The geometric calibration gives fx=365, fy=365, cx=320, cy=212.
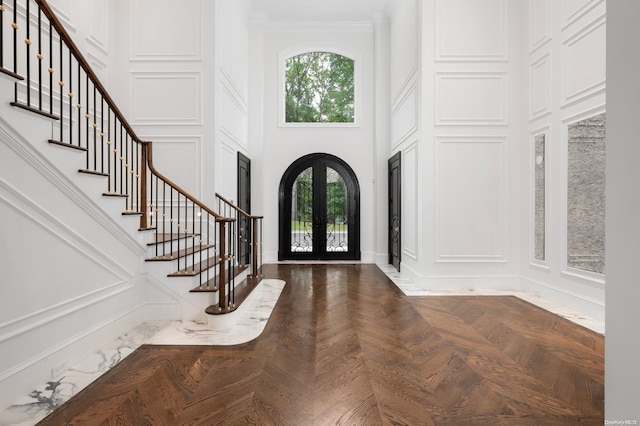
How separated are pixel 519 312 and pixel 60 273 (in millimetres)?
4646

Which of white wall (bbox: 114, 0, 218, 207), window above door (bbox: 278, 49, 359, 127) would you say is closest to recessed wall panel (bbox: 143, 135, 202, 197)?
white wall (bbox: 114, 0, 218, 207)

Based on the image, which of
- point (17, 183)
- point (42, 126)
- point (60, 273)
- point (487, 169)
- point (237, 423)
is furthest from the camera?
point (487, 169)

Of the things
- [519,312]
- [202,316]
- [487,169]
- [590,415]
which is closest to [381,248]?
[487,169]

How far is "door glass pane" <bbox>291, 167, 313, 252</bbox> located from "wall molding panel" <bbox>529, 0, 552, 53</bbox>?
194 inches

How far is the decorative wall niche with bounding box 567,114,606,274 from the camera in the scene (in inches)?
157

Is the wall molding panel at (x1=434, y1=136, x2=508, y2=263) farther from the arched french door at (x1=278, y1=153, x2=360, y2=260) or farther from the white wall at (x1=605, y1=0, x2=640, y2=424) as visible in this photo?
the white wall at (x1=605, y1=0, x2=640, y2=424)

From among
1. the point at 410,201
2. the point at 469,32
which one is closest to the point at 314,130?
the point at 410,201

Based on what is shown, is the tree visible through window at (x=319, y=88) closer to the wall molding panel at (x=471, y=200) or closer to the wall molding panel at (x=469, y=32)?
the wall molding panel at (x=469, y=32)

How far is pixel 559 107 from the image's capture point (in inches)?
183

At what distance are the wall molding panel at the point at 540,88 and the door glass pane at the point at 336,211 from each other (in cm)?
428

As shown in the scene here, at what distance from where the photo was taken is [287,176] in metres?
8.52

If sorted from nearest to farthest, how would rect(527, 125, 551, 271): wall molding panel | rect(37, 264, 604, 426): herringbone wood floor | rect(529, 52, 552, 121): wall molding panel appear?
rect(37, 264, 604, 426): herringbone wood floor, rect(529, 52, 552, 121): wall molding panel, rect(527, 125, 551, 271): wall molding panel

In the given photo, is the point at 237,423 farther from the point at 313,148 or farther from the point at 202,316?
the point at 313,148

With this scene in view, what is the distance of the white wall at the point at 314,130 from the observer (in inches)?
336
